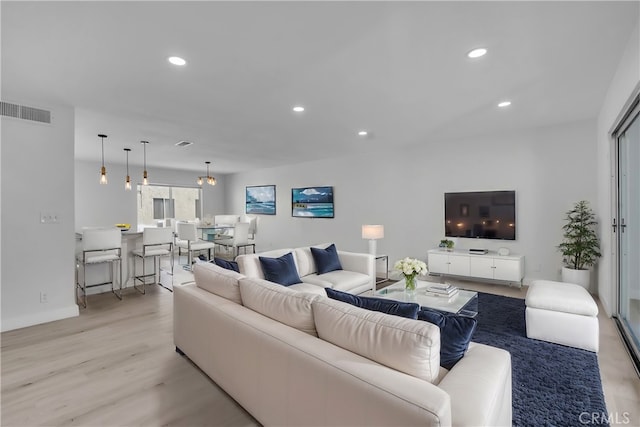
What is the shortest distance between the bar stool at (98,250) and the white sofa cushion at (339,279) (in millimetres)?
2884

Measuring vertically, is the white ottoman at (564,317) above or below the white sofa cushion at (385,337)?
below

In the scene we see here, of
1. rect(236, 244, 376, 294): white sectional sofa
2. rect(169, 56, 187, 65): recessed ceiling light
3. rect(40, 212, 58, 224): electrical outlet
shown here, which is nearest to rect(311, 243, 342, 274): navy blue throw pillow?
rect(236, 244, 376, 294): white sectional sofa

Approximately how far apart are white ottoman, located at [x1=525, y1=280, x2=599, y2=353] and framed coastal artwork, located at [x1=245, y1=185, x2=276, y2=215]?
271 inches

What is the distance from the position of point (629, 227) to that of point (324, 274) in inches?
129

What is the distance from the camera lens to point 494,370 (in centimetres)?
136

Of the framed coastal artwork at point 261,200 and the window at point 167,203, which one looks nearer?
the framed coastal artwork at point 261,200

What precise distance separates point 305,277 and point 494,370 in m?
2.75

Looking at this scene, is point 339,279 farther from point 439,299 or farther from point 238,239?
point 238,239

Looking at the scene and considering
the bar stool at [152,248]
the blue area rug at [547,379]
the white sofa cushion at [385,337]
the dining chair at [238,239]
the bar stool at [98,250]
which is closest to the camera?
the white sofa cushion at [385,337]

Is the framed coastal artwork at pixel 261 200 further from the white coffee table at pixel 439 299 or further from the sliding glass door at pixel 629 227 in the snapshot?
the sliding glass door at pixel 629 227

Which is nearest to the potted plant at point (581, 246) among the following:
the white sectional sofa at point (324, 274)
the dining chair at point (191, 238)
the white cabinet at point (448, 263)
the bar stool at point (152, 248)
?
the white cabinet at point (448, 263)

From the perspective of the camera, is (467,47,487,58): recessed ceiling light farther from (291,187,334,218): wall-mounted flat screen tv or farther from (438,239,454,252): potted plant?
(291,187,334,218): wall-mounted flat screen tv

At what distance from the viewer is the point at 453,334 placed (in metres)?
1.48

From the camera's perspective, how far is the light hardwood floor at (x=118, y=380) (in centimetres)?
196
